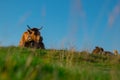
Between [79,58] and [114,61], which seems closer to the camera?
[114,61]

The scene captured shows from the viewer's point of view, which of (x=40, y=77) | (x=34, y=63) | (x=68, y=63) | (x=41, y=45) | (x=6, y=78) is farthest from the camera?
(x=41, y=45)

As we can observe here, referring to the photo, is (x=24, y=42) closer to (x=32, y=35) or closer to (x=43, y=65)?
(x=32, y=35)

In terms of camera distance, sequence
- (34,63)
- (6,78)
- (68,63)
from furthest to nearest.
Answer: (68,63)
(34,63)
(6,78)

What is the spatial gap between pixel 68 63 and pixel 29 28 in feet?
87.0

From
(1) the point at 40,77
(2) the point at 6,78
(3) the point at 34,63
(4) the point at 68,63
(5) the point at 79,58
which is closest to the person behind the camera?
→ (2) the point at 6,78

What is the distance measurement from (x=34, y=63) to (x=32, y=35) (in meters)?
27.8

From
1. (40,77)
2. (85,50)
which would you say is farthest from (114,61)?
(85,50)

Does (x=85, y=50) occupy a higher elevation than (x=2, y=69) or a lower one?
higher

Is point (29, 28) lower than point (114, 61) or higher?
higher

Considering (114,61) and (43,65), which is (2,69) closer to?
(43,65)

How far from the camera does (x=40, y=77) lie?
6156 millimetres

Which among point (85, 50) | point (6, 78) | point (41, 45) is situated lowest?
point (6, 78)

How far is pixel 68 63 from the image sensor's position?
9734mm

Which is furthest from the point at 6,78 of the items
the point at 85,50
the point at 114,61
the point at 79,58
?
the point at 79,58
